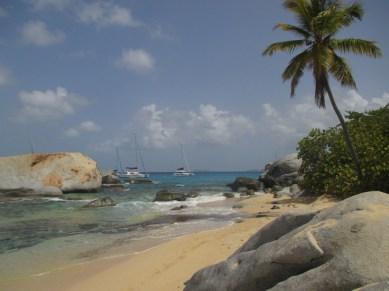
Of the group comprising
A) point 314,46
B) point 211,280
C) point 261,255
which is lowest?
point 211,280

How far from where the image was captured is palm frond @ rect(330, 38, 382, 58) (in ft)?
58.4

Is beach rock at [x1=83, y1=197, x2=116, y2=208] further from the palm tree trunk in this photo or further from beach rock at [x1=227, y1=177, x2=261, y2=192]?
beach rock at [x1=227, y1=177, x2=261, y2=192]

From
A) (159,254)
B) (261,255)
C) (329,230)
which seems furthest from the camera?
(159,254)

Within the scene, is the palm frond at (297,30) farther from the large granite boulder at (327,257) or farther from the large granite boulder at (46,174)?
the large granite boulder at (46,174)

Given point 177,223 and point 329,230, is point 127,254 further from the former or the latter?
point 329,230

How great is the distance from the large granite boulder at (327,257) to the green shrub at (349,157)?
49.4 ft

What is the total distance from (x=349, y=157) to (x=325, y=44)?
7.00 metres

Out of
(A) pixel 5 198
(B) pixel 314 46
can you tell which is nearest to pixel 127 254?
(B) pixel 314 46

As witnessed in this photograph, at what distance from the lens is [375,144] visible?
19688 millimetres

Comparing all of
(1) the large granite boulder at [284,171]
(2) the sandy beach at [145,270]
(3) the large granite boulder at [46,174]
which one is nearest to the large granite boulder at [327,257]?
(2) the sandy beach at [145,270]

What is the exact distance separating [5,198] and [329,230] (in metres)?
41.4

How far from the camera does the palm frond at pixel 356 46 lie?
17.8 m

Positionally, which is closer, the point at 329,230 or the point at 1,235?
the point at 329,230

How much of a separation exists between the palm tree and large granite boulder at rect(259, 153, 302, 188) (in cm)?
2356
